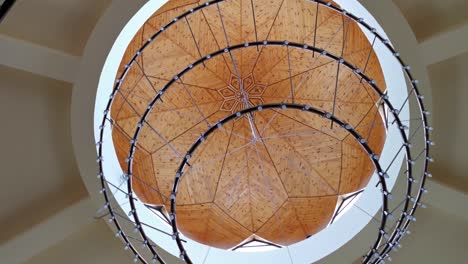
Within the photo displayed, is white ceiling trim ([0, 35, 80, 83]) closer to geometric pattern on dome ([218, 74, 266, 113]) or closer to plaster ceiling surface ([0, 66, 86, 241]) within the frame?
plaster ceiling surface ([0, 66, 86, 241])

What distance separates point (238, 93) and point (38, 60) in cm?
636

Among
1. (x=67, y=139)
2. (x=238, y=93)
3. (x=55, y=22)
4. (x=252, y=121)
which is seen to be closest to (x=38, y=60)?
(x=55, y=22)

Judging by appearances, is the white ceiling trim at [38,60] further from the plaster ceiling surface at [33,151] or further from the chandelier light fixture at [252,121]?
the chandelier light fixture at [252,121]

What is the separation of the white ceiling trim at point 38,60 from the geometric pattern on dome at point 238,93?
5831 mm

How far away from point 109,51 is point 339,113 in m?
5.69

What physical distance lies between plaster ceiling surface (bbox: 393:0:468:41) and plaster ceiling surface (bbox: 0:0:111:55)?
139 inches

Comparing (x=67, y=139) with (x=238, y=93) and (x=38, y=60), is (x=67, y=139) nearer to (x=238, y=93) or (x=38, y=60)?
(x=38, y=60)

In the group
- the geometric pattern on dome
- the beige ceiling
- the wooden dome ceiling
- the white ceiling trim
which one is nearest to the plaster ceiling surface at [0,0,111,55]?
the beige ceiling

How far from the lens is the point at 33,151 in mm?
7320

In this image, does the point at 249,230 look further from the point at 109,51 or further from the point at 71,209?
the point at 109,51

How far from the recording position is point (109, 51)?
668 centimetres

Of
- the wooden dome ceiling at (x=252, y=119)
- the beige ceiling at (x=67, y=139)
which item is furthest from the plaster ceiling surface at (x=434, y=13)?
the wooden dome ceiling at (x=252, y=119)

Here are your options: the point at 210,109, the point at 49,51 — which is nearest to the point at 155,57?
the point at 210,109

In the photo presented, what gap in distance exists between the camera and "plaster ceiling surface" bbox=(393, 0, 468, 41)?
6.57 m
